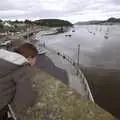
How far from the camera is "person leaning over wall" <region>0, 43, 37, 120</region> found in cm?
193

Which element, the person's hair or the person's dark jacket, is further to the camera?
the person's hair

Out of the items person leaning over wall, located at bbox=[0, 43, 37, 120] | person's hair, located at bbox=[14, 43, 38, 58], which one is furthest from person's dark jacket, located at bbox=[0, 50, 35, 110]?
person's hair, located at bbox=[14, 43, 38, 58]

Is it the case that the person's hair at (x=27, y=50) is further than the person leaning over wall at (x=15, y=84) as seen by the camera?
Yes

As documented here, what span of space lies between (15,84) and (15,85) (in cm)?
1

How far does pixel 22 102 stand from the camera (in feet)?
6.26

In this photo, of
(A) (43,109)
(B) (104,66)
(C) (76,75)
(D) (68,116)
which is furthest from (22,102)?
(B) (104,66)

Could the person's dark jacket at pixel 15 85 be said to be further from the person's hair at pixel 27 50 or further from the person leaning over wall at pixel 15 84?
→ the person's hair at pixel 27 50

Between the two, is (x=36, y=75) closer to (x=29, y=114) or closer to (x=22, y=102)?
(x=22, y=102)

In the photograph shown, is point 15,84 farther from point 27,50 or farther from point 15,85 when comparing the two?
point 27,50

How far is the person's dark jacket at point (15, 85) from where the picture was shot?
1.92 m

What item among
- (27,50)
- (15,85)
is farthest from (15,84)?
(27,50)

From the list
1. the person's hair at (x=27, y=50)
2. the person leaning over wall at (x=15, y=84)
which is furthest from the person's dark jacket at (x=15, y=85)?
the person's hair at (x=27, y=50)

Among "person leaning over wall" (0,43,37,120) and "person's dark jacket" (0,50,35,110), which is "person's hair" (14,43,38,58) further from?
"person's dark jacket" (0,50,35,110)

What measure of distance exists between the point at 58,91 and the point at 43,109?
19 centimetres
